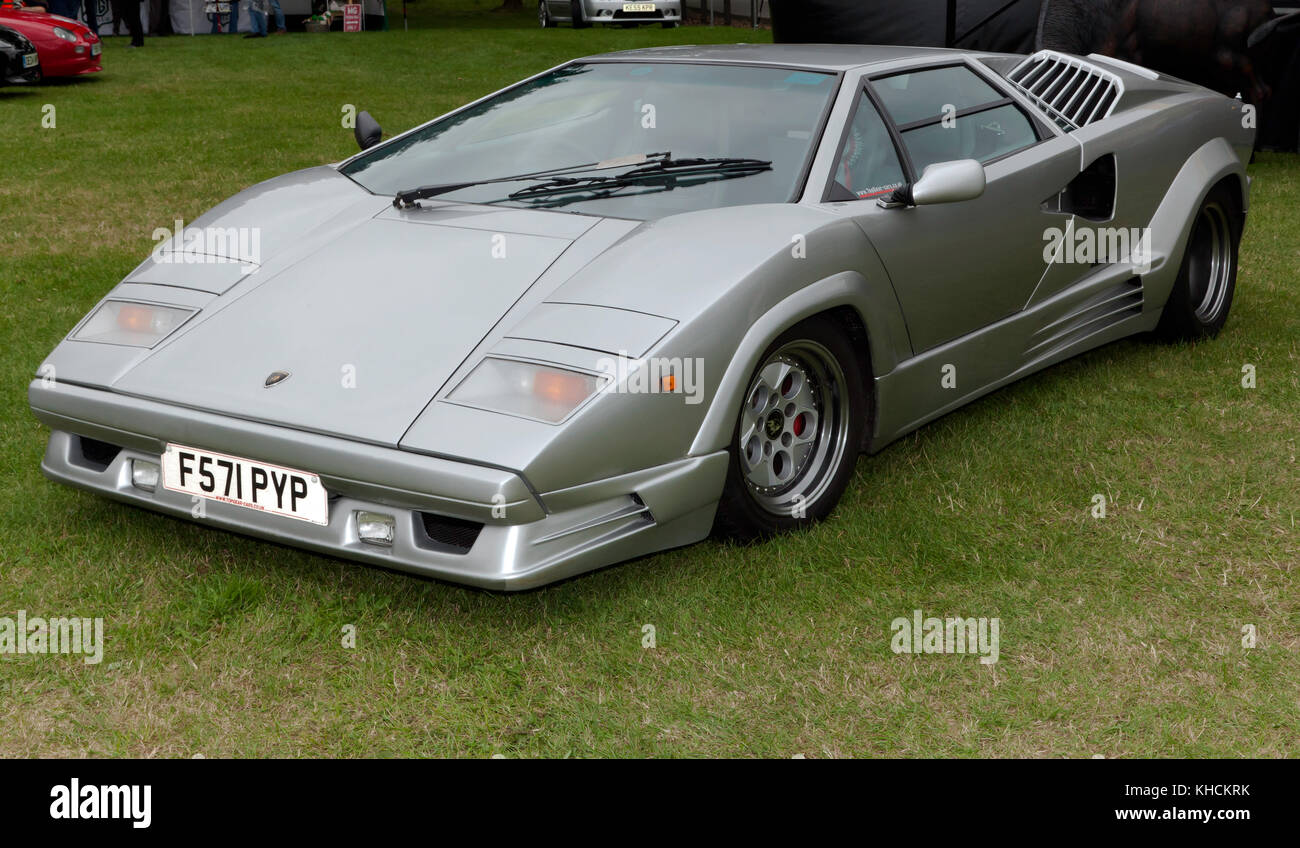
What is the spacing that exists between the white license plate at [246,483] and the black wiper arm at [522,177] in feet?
3.32

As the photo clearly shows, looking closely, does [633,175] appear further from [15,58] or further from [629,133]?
[15,58]

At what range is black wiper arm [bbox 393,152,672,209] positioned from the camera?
3.56 m

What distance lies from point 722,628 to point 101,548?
5.50 feet

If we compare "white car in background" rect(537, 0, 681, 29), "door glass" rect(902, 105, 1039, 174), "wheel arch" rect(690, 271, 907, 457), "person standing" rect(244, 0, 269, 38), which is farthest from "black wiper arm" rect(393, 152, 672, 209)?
"white car in background" rect(537, 0, 681, 29)

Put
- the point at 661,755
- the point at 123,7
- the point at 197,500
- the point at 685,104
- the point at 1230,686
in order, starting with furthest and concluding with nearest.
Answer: the point at 123,7 < the point at 685,104 < the point at 197,500 < the point at 1230,686 < the point at 661,755

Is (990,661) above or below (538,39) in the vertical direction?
below

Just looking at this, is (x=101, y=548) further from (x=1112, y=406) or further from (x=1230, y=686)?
(x=1112, y=406)

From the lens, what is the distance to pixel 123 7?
18859 millimetres

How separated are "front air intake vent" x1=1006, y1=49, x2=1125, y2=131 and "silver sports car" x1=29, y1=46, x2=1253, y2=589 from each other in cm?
2

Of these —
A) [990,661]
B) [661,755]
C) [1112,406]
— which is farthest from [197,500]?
[1112,406]

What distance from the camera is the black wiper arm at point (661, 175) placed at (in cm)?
355

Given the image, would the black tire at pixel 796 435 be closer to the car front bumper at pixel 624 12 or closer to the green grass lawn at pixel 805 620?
the green grass lawn at pixel 805 620

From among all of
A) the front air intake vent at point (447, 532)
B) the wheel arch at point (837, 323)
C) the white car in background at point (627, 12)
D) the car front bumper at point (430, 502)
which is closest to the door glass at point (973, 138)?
the wheel arch at point (837, 323)

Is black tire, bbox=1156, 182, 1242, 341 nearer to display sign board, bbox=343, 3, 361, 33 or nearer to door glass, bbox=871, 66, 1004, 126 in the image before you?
door glass, bbox=871, 66, 1004, 126
